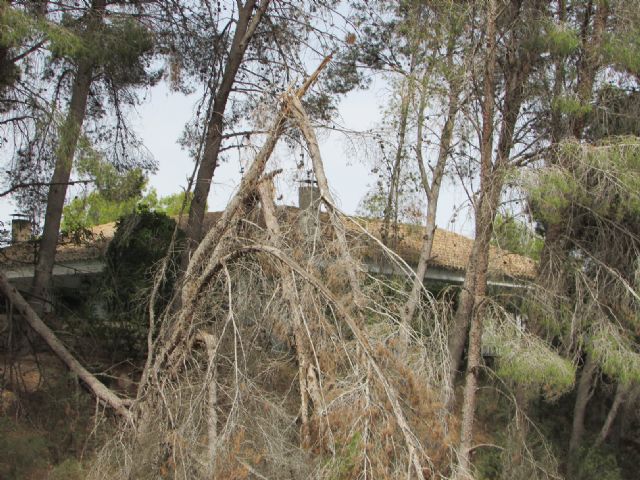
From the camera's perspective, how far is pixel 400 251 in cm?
1858

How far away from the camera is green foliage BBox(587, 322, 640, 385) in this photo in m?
11.7

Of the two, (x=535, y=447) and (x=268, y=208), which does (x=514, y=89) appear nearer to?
(x=535, y=447)

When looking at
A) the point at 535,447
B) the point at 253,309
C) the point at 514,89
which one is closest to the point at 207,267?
the point at 253,309

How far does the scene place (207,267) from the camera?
6.18 m

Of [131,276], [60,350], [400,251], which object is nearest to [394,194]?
[400,251]

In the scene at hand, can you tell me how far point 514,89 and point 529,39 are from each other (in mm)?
830

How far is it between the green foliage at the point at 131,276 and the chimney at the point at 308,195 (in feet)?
19.8

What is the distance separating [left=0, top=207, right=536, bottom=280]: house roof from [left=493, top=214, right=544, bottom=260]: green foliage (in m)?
0.22

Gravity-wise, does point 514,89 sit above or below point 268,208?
above

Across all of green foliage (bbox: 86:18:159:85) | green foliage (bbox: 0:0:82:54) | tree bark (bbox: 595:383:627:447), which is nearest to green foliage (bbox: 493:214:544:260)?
green foliage (bbox: 86:18:159:85)

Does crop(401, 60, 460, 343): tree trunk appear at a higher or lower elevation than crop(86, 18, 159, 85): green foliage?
lower

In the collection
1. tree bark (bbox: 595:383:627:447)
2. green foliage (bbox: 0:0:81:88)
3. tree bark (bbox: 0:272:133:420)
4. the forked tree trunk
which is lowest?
tree bark (bbox: 595:383:627:447)

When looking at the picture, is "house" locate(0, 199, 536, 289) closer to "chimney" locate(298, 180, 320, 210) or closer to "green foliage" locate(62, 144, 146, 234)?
"chimney" locate(298, 180, 320, 210)

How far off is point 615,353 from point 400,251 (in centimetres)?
725
